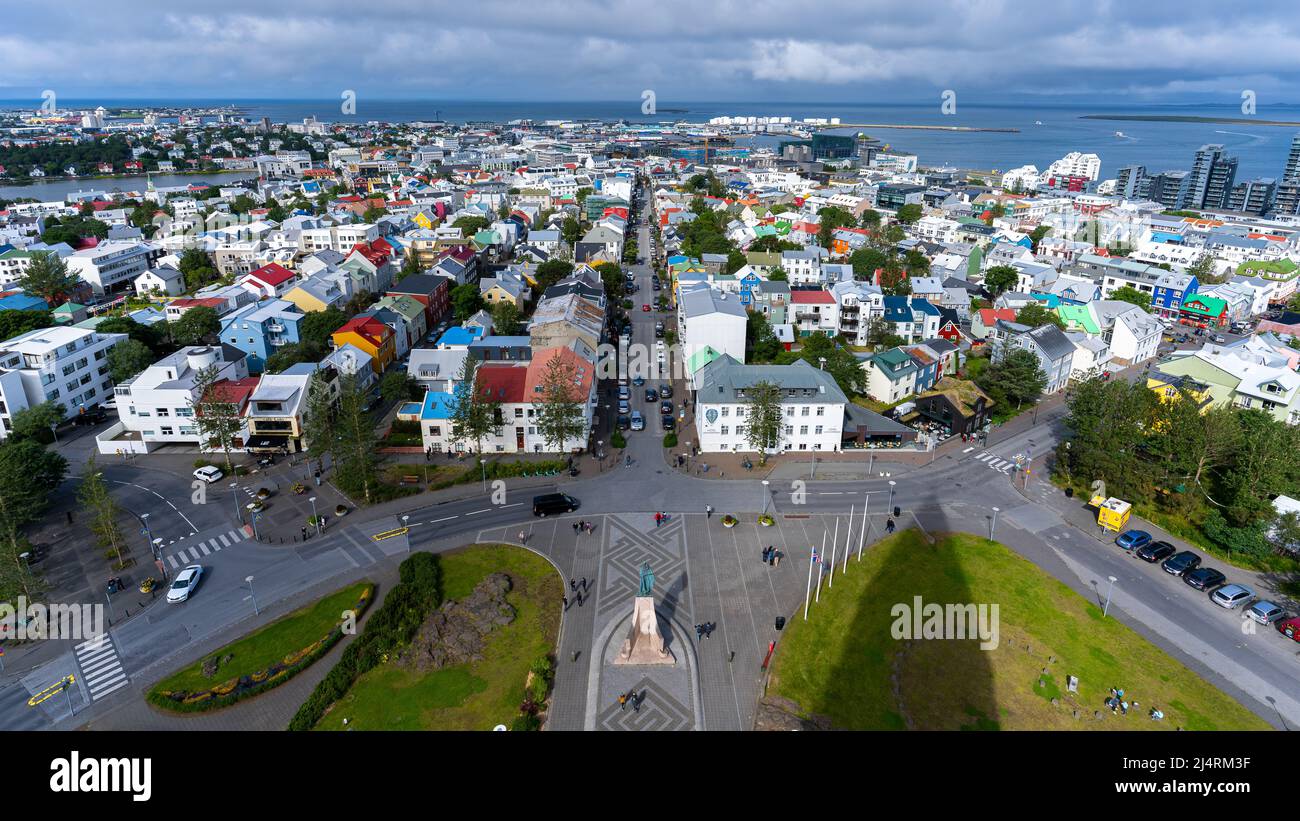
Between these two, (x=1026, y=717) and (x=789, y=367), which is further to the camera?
(x=789, y=367)

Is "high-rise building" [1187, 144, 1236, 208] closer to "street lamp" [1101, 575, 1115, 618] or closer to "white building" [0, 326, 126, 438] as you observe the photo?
"street lamp" [1101, 575, 1115, 618]

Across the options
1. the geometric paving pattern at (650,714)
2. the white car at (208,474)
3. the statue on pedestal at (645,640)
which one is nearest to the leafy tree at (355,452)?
the white car at (208,474)

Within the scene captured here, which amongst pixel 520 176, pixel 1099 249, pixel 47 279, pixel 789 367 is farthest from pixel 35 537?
pixel 520 176

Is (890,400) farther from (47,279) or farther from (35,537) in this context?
(47,279)

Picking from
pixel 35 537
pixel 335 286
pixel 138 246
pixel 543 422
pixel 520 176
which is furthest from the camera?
pixel 520 176

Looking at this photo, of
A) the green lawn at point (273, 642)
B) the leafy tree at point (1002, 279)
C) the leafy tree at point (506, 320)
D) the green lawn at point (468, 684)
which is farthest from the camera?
the leafy tree at point (1002, 279)

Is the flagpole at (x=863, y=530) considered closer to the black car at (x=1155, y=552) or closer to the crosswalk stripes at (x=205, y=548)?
the black car at (x=1155, y=552)
